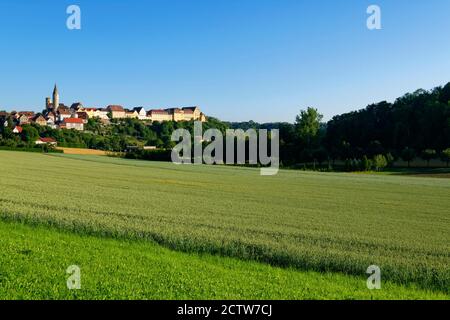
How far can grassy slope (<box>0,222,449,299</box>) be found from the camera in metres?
10.1

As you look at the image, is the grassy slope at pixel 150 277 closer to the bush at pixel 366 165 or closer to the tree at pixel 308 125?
the bush at pixel 366 165

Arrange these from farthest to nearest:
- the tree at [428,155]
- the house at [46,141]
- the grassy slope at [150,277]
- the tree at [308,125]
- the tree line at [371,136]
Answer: the house at [46,141] < the tree at [308,125] < the tree line at [371,136] < the tree at [428,155] < the grassy slope at [150,277]

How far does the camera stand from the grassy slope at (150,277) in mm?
10075

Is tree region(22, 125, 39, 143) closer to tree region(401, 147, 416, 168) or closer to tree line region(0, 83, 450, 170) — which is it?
tree line region(0, 83, 450, 170)

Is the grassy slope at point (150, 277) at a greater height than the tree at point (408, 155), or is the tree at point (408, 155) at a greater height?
the tree at point (408, 155)

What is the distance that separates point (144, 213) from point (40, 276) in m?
13.2

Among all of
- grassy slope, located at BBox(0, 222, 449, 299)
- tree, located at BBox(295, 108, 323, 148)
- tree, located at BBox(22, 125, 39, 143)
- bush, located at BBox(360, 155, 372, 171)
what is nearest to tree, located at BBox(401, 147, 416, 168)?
bush, located at BBox(360, 155, 372, 171)

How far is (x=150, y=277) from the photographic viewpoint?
11.4 metres

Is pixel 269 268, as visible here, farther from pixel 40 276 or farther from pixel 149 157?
pixel 149 157

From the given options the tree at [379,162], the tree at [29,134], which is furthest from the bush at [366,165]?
the tree at [29,134]

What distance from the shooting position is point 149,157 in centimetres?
12912

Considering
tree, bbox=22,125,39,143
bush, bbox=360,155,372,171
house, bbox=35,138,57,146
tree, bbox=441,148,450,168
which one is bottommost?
bush, bbox=360,155,372,171

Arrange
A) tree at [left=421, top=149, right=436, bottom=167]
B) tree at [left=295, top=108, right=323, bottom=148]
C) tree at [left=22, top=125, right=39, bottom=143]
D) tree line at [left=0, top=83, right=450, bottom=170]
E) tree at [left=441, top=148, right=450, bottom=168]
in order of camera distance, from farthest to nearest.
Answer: tree at [left=22, top=125, right=39, bottom=143], tree at [left=295, top=108, right=323, bottom=148], tree line at [left=0, top=83, right=450, bottom=170], tree at [left=421, top=149, right=436, bottom=167], tree at [left=441, top=148, right=450, bottom=168]
